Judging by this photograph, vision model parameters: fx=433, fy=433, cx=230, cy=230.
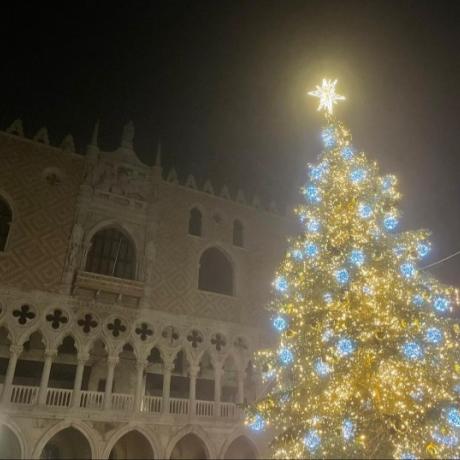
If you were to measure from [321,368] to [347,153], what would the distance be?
14.1 ft

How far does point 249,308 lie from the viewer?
17.7m

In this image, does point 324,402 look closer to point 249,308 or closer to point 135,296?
point 135,296

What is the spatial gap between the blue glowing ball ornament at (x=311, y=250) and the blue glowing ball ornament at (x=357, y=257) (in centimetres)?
71

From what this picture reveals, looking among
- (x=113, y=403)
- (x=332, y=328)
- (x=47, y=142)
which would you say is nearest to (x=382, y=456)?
(x=332, y=328)

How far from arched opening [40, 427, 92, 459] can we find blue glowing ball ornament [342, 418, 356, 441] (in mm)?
10668

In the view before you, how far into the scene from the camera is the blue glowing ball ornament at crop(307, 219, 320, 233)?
845 cm

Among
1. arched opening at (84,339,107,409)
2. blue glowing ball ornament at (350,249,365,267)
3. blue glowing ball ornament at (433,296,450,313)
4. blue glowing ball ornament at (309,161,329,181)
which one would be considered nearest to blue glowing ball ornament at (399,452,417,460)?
blue glowing ball ornament at (433,296,450,313)

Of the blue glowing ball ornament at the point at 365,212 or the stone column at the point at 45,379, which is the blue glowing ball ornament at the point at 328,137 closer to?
the blue glowing ball ornament at the point at 365,212

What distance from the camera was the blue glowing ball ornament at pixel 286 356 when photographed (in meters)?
7.82

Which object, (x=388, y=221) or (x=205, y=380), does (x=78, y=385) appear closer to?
(x=205, y=380)

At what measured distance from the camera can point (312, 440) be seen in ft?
23.5

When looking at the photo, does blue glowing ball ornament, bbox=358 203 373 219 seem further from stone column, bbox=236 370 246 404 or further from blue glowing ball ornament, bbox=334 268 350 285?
stone column, bbox=236 370 246 404

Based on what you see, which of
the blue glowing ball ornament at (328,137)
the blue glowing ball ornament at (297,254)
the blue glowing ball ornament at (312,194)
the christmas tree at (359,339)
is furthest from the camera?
the blue glowing ball ornament at (328,137)

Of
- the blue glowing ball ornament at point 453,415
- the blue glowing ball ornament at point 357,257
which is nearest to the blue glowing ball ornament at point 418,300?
the blue glowing ball ornament at point 357,257
